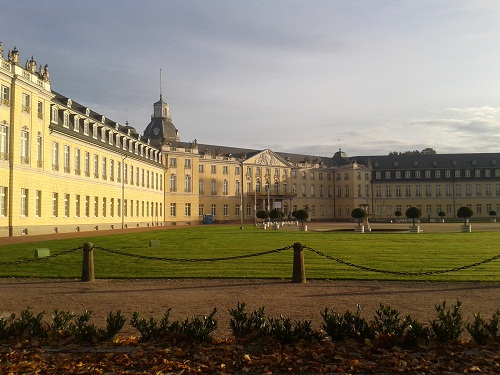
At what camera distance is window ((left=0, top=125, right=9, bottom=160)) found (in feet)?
96.8

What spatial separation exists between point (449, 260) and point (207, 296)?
9.55 metres

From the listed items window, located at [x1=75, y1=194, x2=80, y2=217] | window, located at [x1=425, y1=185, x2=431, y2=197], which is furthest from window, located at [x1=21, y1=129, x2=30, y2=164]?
window, located at [x1=425, y1=185, x2=431, y2=197]

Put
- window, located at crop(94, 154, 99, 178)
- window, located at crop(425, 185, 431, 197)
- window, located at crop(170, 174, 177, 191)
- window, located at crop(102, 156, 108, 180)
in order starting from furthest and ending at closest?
1. window, located at crop(425, 185, 431, 197)
2. window, located at crop(170, 174, 177, 191)
3. window, located at crop(102, 156, 108, 180)
4. window, located at crop(94, 154, 99, 178)

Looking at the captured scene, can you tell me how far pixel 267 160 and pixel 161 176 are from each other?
83.9 ft

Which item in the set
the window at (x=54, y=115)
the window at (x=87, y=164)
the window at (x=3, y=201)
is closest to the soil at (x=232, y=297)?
the window at (x=3, y=201)

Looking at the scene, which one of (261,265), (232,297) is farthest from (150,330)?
(261,265)

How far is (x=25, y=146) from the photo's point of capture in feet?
105

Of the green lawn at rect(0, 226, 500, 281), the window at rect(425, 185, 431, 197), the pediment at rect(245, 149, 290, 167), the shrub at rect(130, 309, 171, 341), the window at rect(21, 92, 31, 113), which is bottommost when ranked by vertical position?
the green lawn at rect(0, 226, 500, 281)

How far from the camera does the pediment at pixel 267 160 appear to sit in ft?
288

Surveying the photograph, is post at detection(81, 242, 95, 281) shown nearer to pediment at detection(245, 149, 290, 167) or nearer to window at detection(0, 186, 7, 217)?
window at detection(0, 186, 7, 217)

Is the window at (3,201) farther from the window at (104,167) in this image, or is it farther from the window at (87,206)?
the window at (104,167)

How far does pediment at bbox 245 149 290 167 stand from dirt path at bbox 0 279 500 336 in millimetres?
74375

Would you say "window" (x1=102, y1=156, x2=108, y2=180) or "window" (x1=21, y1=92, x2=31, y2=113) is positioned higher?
"window" (x1=21, y1=92, x2=31, y2=113)

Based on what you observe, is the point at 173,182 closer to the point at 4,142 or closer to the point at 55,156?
the point at 55,156
